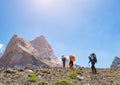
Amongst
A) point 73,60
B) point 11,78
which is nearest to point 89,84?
point 11,78

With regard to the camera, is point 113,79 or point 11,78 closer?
point 11,78

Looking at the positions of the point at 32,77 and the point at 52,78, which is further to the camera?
the point at 52,78

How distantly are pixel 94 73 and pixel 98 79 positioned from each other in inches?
150

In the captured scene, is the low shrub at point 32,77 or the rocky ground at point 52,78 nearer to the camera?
the rocky ground at point 52,78

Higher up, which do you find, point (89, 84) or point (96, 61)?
point (96, 61)

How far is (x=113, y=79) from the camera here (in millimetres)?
29250

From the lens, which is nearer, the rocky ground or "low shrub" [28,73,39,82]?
the rocky ground

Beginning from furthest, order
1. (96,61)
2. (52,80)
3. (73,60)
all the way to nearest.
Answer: (73,60) → (96,61) → (52,80)

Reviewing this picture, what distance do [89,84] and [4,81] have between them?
6.52 metres

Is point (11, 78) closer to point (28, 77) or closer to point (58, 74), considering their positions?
point (28, 77)

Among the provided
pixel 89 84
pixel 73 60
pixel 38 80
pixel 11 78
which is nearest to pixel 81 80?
pixel 89 84

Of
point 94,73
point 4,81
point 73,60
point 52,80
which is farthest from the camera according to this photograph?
point 73,60

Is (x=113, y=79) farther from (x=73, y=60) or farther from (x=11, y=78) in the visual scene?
(x=73, y=60)

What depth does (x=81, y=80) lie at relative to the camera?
92.4 ft
